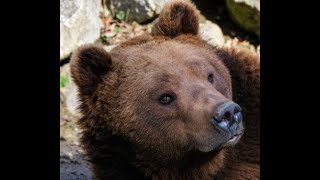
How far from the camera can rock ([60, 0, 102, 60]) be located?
9.27 m

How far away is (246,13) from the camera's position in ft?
31.7

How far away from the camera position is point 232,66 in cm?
561

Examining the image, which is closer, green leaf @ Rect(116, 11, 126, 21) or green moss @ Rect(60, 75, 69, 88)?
green moss @ Rect(60, 75, 69, 88)

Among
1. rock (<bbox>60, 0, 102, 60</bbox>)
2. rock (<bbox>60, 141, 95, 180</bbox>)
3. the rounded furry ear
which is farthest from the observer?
rock (<bbox>60, 0, 102, 60</bbox>)

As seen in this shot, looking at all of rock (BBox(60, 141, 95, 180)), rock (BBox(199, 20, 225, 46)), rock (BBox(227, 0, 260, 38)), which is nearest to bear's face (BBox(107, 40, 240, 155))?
rock (BBox(60, 141, 95, 180))

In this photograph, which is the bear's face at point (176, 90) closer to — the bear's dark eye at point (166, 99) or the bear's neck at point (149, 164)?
the bear's dark eye at point (166, 99)

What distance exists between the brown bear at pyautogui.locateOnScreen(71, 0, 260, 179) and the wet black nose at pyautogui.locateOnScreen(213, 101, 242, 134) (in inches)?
Result: 2.3

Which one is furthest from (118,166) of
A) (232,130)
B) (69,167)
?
(69,167)

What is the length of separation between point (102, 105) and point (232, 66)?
4.42 feet

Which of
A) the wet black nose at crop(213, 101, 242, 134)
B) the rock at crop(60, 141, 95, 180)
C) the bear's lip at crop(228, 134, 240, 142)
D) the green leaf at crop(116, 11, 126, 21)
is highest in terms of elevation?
the wet black nose at crop(213, 101, 242, 134)

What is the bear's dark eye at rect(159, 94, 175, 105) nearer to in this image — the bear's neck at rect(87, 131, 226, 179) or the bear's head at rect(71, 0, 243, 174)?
the bear's head at rect(71, 0, 243, 174)

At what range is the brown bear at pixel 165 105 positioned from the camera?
15.6 feet

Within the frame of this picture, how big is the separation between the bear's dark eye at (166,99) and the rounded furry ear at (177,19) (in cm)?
94
